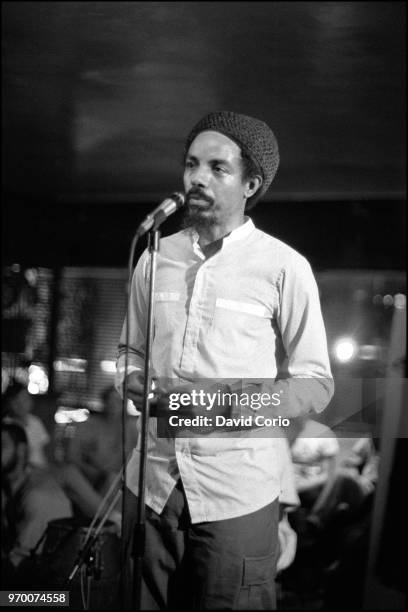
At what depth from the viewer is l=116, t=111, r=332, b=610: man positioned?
5.10ft

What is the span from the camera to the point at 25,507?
294cm

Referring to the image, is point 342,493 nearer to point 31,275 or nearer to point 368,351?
point 31,275

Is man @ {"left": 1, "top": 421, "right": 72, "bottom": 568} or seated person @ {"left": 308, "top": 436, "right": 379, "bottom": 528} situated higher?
man @ {"left": 1, "top": 421, "right": 72, "bottom": 568}

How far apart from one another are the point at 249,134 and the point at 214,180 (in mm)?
119

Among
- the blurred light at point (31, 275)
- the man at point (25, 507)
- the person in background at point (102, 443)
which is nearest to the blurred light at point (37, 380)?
the man at point (25, 507)

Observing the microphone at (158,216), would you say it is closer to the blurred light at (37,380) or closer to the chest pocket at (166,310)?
the chest pocket at (166,310)

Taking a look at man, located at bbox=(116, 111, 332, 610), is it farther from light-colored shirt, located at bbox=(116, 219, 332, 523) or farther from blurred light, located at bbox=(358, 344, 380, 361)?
blurred light, located at bbox=(358, 344, 380, 361)

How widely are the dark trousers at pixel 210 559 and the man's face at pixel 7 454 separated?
270cm

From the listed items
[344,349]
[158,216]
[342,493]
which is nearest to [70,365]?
[342,493]

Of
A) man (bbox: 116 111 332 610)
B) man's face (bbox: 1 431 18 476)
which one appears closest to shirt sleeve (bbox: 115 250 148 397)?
man (bbox: 116 111 332 610)

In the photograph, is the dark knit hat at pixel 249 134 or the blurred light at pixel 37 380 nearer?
the dark knit hat at pixel 249 134

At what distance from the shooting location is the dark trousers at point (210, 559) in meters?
1.55

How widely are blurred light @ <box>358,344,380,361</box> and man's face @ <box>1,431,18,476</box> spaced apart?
2.45 metres

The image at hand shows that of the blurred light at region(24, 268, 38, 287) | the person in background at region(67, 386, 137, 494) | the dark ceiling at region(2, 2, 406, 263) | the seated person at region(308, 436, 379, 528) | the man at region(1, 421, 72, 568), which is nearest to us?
the person in background at region(67, 386, 137, 494)
